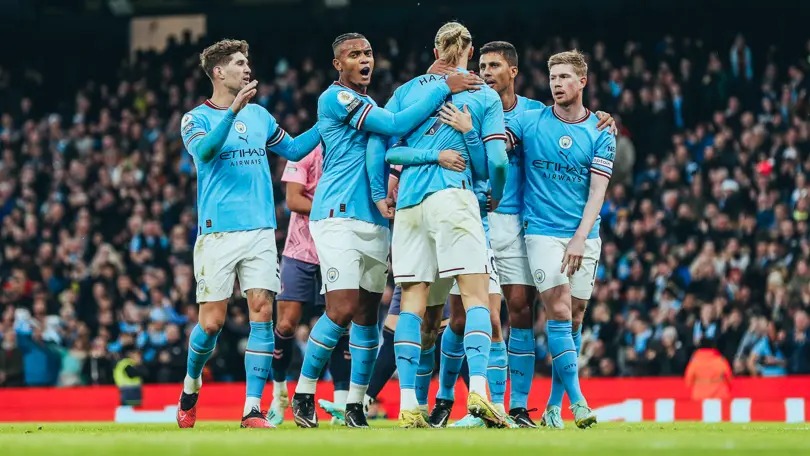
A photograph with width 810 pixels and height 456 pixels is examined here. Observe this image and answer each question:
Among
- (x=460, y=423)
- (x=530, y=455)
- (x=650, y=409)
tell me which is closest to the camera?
(x=530, y=455)

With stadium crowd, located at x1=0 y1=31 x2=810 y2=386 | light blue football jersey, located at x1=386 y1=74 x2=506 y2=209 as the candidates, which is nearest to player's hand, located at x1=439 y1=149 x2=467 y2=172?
light blue football jersey, located at x1=386 y1=74 x2=506 y2=209

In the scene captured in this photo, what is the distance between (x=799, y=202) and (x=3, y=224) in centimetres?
1374

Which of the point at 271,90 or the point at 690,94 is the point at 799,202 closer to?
→ the point at 690,94

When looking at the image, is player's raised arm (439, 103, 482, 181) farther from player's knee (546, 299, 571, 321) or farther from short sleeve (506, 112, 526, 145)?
player's knee (546, 299, 571, 321)

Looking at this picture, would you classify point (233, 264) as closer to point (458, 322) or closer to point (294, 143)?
point (294, 143)

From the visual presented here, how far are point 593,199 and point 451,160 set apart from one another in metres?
1.30

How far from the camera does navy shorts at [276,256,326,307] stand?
12.2 metres

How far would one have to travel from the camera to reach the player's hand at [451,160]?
940 cm

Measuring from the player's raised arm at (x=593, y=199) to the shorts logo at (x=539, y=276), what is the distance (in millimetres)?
147

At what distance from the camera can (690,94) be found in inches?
910

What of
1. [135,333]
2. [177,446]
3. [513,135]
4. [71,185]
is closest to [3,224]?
[71,185]

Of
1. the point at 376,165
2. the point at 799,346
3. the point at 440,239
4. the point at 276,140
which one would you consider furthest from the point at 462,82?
the point at 799,346

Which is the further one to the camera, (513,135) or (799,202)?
(799,202)

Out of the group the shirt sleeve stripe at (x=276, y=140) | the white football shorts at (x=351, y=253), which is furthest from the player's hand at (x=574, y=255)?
the shirt sleeve stripe at (x=276, y=140)
